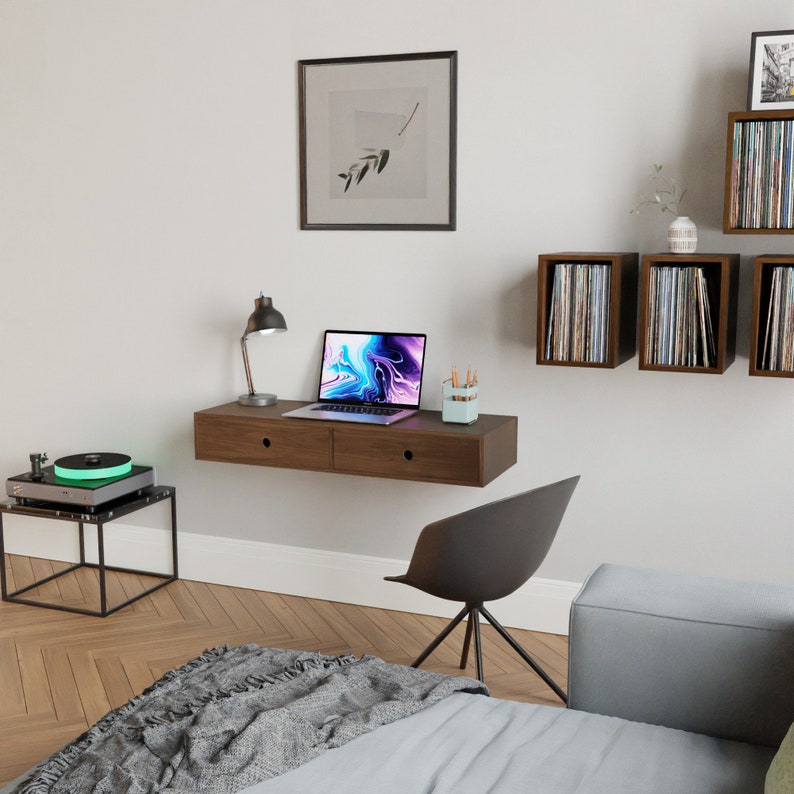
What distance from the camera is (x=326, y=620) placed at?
3852 mm

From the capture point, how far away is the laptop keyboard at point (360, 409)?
12.1ft

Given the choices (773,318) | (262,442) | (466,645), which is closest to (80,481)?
(262,442)

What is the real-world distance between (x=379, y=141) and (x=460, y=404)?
106 cm

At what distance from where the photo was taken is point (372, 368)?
3.81 m

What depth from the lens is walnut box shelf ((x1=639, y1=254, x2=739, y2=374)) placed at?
9.98ft

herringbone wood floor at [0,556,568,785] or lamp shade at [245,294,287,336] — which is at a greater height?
lamp shade at [245,294,287,336]

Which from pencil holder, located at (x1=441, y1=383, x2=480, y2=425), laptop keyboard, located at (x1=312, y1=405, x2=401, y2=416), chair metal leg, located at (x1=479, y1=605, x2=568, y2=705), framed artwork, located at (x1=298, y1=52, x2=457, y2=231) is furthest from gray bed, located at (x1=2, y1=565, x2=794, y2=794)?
framed artwork, located at (x1=298, y1=52, x2=457, y2=231)

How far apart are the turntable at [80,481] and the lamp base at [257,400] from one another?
2.03 feet

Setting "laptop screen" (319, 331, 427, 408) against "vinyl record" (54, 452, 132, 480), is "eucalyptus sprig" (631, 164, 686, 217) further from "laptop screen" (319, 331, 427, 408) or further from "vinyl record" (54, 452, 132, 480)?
"vinyl record" (54, 452, 132, 480)

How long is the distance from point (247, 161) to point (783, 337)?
2.16m

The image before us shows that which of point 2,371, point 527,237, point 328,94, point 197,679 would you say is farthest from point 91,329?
point 197,679

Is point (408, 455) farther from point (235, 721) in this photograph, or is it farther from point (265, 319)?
point (235, 721)

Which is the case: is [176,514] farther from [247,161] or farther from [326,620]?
[247,161]

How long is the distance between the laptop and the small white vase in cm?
99
